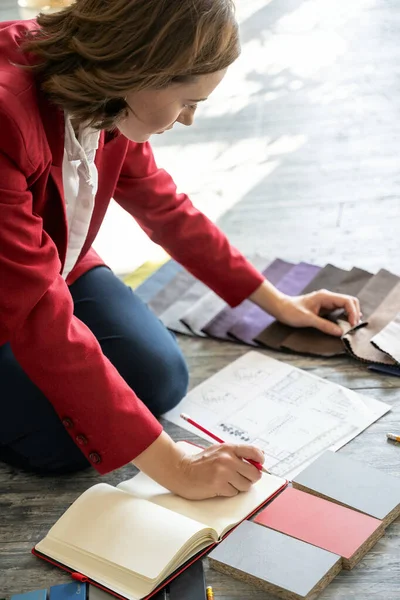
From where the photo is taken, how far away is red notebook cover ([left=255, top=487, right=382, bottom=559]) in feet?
4.45

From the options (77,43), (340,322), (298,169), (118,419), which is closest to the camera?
(77,43)

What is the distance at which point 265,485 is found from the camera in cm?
151

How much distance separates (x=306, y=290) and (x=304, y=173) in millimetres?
846

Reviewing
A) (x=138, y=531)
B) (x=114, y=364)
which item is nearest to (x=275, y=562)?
(x=138, y=531)

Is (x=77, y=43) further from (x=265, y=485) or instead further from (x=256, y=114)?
(x=256, y=114)

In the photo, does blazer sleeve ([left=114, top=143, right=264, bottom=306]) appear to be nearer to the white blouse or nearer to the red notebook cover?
the white blouse

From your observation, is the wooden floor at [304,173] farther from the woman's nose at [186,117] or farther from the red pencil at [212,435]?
the woman's nose at [186,117]

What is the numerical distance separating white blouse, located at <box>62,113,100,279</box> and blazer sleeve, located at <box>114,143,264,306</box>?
0.24 metres

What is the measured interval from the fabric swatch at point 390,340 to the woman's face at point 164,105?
0.69 metres

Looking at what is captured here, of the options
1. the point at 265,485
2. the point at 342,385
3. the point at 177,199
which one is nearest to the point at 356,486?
the point at 265,485

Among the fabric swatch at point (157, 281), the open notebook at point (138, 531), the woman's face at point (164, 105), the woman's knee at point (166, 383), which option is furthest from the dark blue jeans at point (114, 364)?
the woman's face at point (164, 105)

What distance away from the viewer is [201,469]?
1.46 meters

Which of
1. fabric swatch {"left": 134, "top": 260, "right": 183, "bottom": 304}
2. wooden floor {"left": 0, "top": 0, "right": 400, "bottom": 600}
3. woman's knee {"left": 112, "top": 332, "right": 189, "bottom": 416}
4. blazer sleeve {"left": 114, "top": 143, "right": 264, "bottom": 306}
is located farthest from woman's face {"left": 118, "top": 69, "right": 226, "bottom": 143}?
fabric swatch {"left": 134, "top": 260, "right": 183, "bottom": 304}

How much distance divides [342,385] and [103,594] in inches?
27.6
